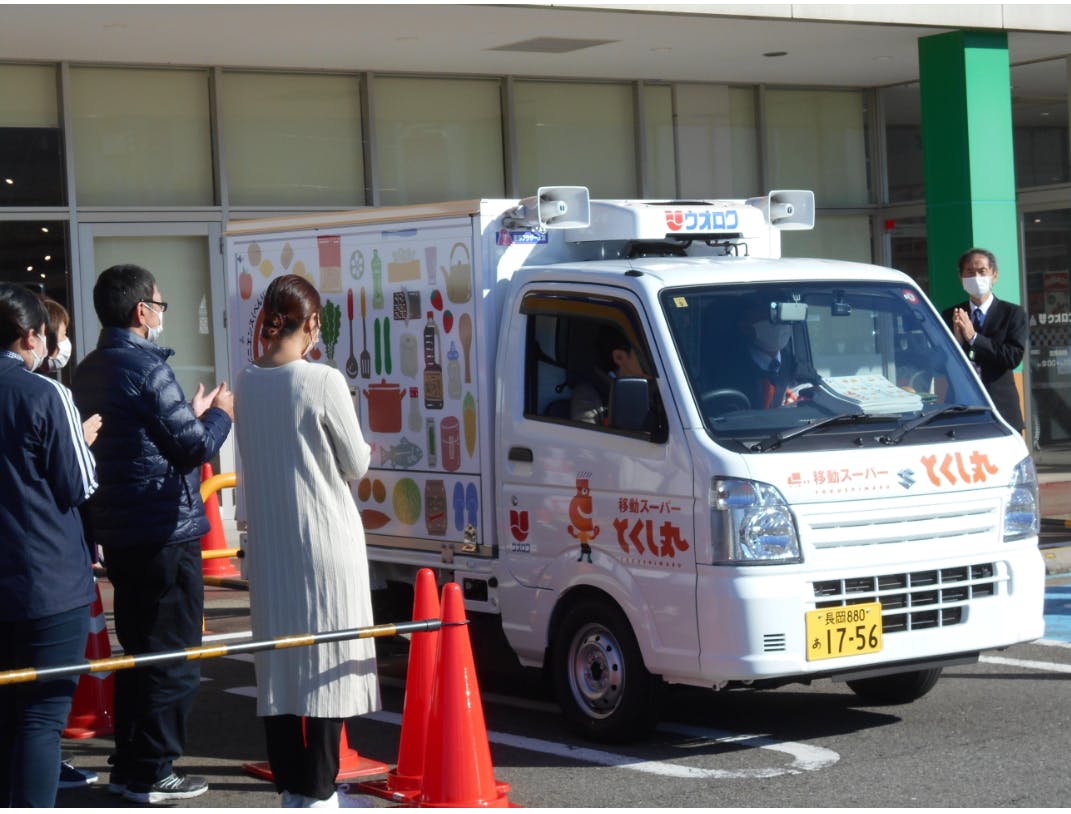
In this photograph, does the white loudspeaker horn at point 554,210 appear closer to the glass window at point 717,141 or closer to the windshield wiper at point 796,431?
the windshield wiper at point 796,431

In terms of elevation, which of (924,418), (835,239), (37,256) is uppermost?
(835,239)

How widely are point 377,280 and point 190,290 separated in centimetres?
710

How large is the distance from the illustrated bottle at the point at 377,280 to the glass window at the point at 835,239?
10.3m

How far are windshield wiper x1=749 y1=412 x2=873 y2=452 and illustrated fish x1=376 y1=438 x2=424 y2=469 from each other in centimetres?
220

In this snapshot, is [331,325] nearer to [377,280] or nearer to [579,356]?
[377,280]

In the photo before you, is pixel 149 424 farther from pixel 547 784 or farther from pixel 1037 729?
pixel 1037 729

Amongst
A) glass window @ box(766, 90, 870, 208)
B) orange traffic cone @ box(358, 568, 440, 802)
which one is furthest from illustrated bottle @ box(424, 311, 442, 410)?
glass window @ box(766, 90, 870, 208)

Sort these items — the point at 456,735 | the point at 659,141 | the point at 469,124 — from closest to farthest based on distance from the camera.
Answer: the point at 456,735, the point at 469,124, the point at 659,141

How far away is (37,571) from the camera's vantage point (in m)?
5.38

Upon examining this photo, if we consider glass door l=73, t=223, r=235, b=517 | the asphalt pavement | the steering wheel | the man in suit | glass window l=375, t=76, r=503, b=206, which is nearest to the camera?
the asphalt pavement

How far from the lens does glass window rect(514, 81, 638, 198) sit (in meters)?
17.0

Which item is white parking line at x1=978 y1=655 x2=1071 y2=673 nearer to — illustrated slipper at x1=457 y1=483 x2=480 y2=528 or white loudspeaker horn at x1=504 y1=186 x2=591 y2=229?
illustrated slipper at x1=457 y1=483 x2=480 y2=528

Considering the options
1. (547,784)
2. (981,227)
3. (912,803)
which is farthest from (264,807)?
(981,227)

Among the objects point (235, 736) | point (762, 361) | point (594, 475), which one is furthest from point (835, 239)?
point (235, 736)
